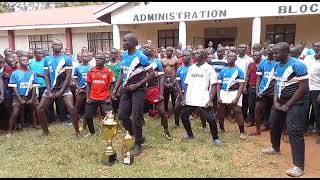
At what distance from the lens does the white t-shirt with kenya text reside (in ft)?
21.4

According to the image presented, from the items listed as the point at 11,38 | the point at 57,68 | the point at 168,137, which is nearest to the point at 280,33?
the point at 168,137

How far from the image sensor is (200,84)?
259 inches

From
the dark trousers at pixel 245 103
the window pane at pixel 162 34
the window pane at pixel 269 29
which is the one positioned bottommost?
the dark trousers at pixel 245 103

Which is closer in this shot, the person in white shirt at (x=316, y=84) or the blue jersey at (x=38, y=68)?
the person in white shirt at (x=316, y=84)

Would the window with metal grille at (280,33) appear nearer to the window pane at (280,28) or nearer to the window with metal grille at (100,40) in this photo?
the window pane at (280,28)

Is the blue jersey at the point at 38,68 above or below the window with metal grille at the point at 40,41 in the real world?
below

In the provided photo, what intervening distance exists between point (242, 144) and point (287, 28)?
1262 centimetres

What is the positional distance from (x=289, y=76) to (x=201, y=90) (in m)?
1.65

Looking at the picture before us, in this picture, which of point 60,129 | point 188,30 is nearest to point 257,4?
point 188,30

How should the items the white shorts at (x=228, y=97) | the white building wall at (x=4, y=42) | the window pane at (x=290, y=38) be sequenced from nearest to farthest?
1. the white shorts at (x=228, y=97)
2. the window pane at (x=290, y=38)
3. the white building wall at (x=4, y=42)

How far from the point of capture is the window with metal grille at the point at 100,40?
2130cm

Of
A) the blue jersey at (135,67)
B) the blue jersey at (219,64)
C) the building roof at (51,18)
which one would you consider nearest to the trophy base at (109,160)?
the blue jersey at (135,67)

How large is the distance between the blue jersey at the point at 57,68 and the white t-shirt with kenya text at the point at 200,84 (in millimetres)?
2399

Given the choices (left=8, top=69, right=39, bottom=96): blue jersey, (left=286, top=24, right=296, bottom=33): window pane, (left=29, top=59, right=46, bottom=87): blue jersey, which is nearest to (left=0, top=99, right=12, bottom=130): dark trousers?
(left=8, top=69, right=39, bottom=96): blue jersey
